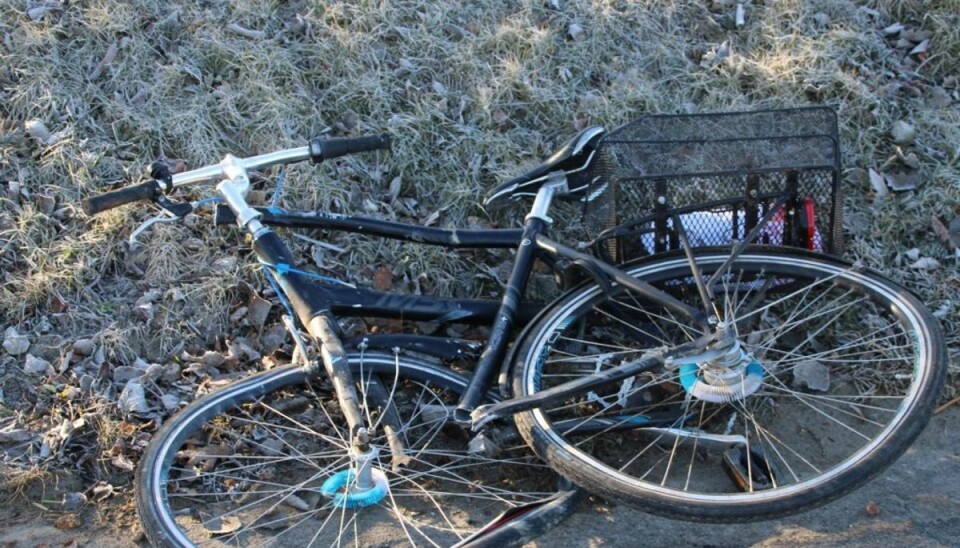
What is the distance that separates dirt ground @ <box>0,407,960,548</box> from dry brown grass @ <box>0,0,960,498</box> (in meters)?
0.84

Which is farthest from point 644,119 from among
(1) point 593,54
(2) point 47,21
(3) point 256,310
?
(2) point 47,21

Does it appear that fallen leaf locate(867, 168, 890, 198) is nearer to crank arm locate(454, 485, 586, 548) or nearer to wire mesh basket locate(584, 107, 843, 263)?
wire mesh basket locate(584, 107, 843, 263)

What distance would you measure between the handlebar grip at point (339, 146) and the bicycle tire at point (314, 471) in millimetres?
857

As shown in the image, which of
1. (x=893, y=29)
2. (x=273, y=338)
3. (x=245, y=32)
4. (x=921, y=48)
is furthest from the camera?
(x=893, y=29)

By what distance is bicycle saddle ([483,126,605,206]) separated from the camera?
14.9 ft

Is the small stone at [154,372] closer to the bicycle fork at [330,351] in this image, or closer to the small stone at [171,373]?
the small stone at [171,373]

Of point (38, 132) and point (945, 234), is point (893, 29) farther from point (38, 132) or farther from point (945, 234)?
point (38, 132)

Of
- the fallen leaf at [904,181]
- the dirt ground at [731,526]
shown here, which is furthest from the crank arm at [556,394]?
the fallen leaf at [904,181]

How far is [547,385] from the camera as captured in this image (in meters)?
4.53

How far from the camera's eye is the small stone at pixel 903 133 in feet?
17.9

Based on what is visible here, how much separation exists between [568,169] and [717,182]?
65 centimetres

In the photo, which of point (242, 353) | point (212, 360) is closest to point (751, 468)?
point (242, 353)

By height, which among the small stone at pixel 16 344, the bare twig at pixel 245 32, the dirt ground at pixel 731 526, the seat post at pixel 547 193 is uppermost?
the bare twig at pixel 245 32

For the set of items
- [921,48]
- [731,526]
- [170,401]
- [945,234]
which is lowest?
[731,526]
